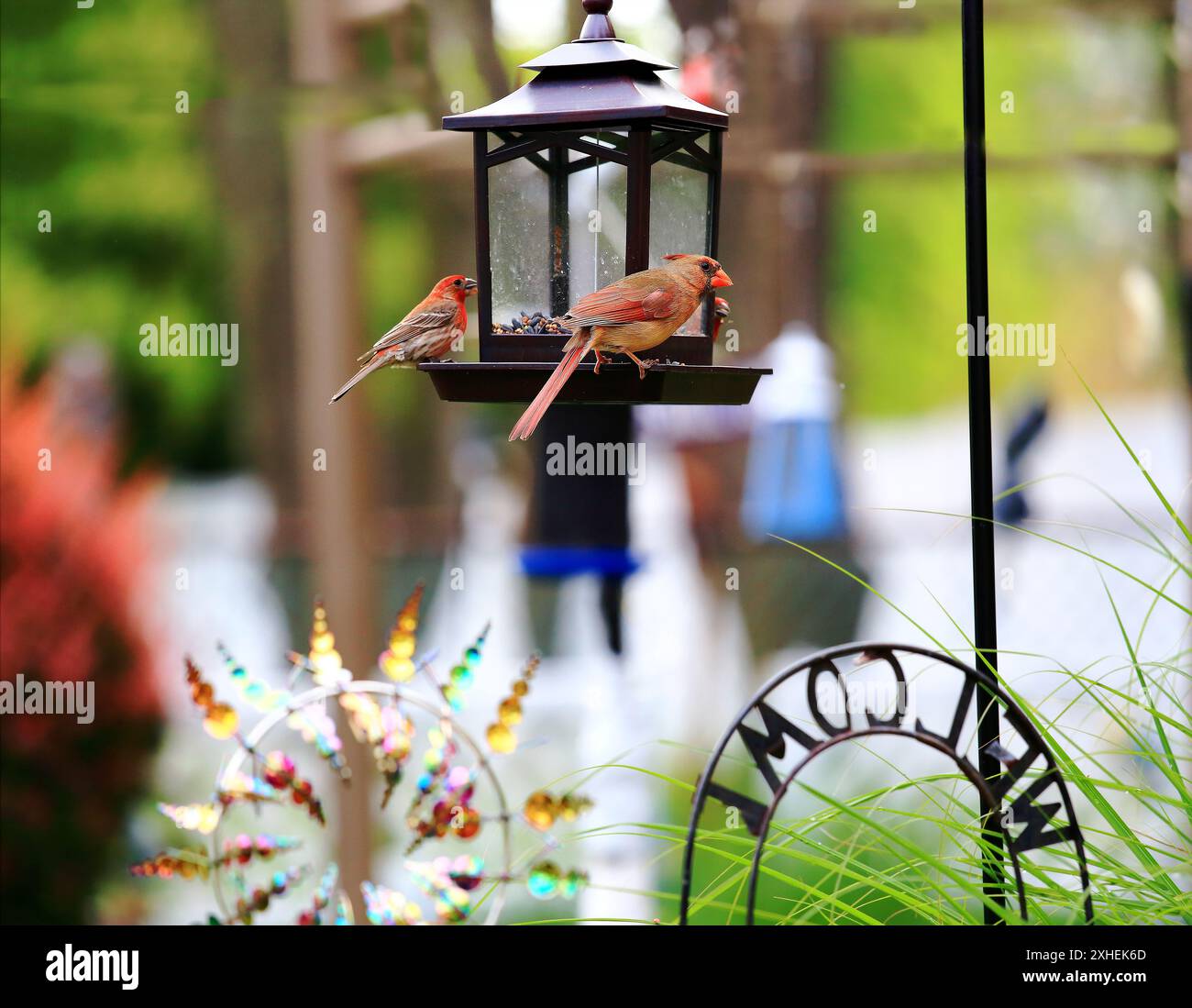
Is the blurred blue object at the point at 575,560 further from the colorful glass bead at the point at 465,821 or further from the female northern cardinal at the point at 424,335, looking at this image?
the female northern cardinal at the point at 424,335

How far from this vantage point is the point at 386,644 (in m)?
2.36

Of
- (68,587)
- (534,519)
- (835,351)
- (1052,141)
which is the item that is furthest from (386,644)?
(1052,141)

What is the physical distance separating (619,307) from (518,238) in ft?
0.74

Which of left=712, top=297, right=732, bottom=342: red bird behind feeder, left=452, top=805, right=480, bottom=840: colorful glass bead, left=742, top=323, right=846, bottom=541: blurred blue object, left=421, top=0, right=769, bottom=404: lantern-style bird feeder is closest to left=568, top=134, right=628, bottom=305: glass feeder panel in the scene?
left=421, top=0, right=769, bottom=404: lantern-style bird feeder

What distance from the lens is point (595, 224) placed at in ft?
4.00

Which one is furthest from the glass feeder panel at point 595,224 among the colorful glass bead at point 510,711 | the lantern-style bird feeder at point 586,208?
the colorful glass bead at point 510,711

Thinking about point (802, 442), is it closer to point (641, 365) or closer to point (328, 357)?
point (328, 357)

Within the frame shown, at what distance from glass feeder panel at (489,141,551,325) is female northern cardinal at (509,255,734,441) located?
127mm

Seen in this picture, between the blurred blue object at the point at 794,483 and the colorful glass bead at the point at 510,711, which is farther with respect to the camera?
the blurred blue object at the point at 794,483

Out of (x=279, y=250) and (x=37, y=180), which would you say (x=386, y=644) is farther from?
(x=37, y=180)

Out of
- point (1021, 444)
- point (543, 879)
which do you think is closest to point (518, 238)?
point (543, 879)

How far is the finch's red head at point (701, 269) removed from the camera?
114 centimetres

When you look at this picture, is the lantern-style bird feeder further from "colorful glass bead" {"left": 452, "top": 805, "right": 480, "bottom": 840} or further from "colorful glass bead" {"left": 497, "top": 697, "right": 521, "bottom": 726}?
"colorful glass bead" {"left": 452, "top": 805, "right": 480, "bottom": 840}
